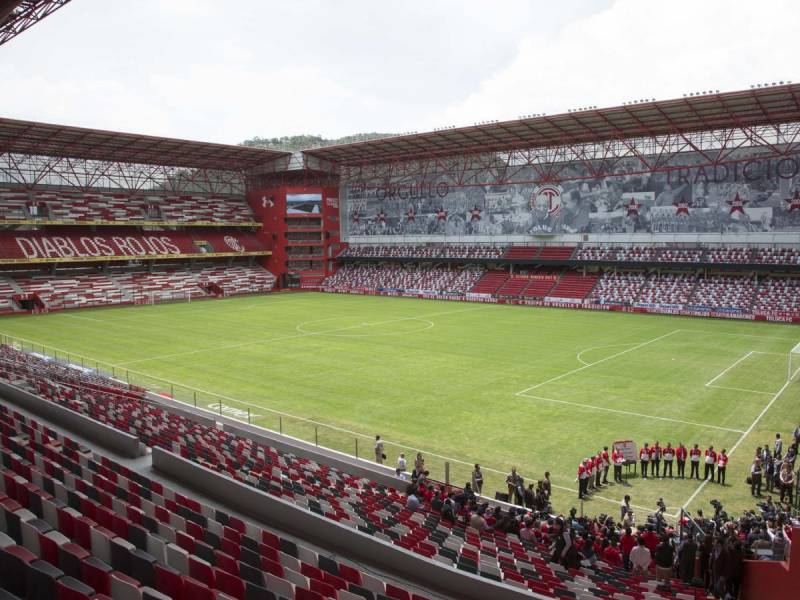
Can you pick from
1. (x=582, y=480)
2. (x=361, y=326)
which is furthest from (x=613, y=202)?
(x=582, y=480)

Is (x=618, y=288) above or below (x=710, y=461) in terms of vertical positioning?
above

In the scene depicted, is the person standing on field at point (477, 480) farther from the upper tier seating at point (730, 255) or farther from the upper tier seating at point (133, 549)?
the upper tier seating at point (730, 255)

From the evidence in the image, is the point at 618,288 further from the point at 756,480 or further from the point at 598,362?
the point at 756,480

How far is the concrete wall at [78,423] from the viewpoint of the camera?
13.9 metres

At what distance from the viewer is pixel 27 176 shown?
2525 inches

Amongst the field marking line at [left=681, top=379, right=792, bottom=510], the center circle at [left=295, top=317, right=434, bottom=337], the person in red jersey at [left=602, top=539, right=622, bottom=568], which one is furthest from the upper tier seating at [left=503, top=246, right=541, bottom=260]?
the person in red jersey at [left=602, top=539, right=622, bottom=568]

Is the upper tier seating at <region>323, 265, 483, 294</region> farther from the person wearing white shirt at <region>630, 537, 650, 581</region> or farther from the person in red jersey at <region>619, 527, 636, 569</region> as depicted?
the person wearing white shirt at <region>630, 537, 650, 581</region>

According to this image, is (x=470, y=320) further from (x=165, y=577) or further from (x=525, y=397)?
(x=165, y=577)

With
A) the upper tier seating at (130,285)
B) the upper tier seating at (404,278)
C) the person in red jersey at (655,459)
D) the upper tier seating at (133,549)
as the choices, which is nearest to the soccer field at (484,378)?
the person in red jersey at (655,459)

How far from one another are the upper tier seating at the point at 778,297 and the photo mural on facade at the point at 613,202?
5067 mm

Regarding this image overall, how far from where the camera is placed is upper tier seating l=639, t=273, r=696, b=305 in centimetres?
5378

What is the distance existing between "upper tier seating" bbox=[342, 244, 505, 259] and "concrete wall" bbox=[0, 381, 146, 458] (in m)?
55.3

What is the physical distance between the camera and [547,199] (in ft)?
218

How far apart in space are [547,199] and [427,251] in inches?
624
